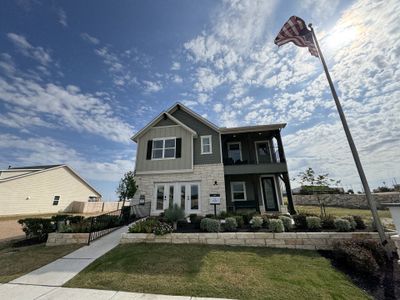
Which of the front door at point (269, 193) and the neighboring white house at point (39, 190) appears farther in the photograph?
the neighboring white house at point (39, 190)

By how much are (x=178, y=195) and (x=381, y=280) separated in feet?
32.9

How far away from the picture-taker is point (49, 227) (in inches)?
348

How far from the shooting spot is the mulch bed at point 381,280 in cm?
402

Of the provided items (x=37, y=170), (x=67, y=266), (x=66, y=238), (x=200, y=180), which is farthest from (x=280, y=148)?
(x=37, y=170)

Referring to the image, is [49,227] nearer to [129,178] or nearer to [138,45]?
[129,178]

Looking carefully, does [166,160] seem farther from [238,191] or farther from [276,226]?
[276,226]

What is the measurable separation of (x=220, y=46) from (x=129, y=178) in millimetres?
10049

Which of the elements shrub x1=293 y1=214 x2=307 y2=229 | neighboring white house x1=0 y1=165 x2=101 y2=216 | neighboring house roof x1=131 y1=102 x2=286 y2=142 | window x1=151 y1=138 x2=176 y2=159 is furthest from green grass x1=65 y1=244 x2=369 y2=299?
neighboring white house x1=0 y1=165 x2=101 y2=216

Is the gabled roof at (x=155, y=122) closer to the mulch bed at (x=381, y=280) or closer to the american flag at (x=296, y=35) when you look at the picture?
the american flag at (x=296, y=35)

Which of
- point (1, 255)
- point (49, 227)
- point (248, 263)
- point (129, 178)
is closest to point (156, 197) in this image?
point (129, 178)

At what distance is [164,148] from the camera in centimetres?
1355

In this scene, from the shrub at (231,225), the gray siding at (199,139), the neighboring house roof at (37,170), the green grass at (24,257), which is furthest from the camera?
the neighboring house roof at (37,170)

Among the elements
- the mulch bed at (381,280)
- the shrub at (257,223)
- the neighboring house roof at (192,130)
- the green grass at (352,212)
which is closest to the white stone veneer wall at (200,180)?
the neighboring house roof at (192,130)

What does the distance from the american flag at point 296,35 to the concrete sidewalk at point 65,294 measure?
982 cm
